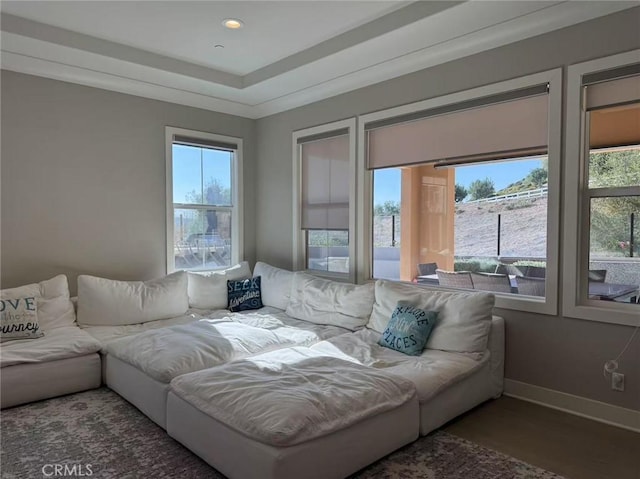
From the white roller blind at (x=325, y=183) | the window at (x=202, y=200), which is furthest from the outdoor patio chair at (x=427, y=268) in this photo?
the window at (x=202, y=200)

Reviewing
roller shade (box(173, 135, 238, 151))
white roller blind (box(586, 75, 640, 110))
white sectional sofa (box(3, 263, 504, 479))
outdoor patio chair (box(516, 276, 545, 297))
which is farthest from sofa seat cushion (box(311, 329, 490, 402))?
roller shade (box(173, 135, 238, 151))

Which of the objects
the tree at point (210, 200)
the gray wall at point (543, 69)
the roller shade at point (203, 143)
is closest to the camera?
the gray wall at point (543, 69)

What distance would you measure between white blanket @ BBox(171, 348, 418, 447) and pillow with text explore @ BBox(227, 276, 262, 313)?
1.78m

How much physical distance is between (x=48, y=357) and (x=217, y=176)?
2.67m

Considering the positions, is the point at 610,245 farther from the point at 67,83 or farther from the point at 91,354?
the point at 67,83

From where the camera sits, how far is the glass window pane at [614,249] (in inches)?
107

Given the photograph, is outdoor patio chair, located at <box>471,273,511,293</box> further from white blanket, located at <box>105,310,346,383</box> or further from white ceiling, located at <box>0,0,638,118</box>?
white ceiling, located at <box>0,0,638,118</box>

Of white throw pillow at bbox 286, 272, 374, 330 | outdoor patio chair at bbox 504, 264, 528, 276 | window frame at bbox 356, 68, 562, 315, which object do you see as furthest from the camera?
white throw pillow at bbox 286, 272, 374, 330

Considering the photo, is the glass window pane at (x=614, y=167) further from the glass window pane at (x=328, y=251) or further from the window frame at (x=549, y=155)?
the glass window pane at (x=328, y=251)

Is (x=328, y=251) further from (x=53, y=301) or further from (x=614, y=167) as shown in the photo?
(x=614, y=167)

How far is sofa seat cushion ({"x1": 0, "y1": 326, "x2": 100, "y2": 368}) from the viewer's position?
292 centimetres

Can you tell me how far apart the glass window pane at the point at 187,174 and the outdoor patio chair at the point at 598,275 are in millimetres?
3801

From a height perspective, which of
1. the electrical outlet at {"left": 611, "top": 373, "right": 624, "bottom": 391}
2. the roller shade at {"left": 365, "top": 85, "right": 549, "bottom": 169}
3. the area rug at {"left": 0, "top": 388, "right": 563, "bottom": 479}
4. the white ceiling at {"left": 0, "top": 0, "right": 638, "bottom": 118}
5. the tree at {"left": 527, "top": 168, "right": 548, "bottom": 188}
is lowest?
the area rug at {"left": 0, "top": 388, "right": 563, "bottom": 479}

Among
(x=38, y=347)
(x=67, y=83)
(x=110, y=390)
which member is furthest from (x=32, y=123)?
(x=110, y=390)
